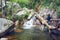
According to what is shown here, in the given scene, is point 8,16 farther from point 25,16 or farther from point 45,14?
point 45,14

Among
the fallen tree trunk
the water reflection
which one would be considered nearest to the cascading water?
the fallen tree trunk

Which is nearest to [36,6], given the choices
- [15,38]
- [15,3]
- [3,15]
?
[15,3]

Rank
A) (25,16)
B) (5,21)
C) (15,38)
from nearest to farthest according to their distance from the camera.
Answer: (15,38), (5,21), (25,16)

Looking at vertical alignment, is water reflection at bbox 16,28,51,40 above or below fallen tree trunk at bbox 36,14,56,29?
below

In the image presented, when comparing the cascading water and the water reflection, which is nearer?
the water reflection

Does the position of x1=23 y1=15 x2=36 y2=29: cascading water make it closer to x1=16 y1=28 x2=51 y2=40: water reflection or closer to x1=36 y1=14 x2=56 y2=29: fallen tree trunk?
x1=36 y1=14 x2=56 y2=29: fallen tree trunk

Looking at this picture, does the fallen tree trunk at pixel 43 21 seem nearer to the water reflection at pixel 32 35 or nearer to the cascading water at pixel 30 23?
the cascading water at pixel 30 23

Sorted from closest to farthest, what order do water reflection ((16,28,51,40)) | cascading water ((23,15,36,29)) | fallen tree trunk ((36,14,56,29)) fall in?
water reflection ((16,28,51,40)), fallen tree trunk ((36,14,56,29)), cascading water ((23,15,36,29))

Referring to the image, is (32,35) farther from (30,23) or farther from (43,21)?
(30,23)

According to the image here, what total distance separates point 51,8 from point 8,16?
5.57ft

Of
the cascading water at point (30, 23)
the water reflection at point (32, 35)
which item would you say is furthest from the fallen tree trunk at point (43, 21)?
the water reflection at point (32, 35)

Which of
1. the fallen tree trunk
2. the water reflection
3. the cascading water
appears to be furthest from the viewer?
the cascading water

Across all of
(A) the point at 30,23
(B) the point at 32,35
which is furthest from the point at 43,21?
(B) the point at 32,35

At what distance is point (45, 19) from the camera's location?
788cm
